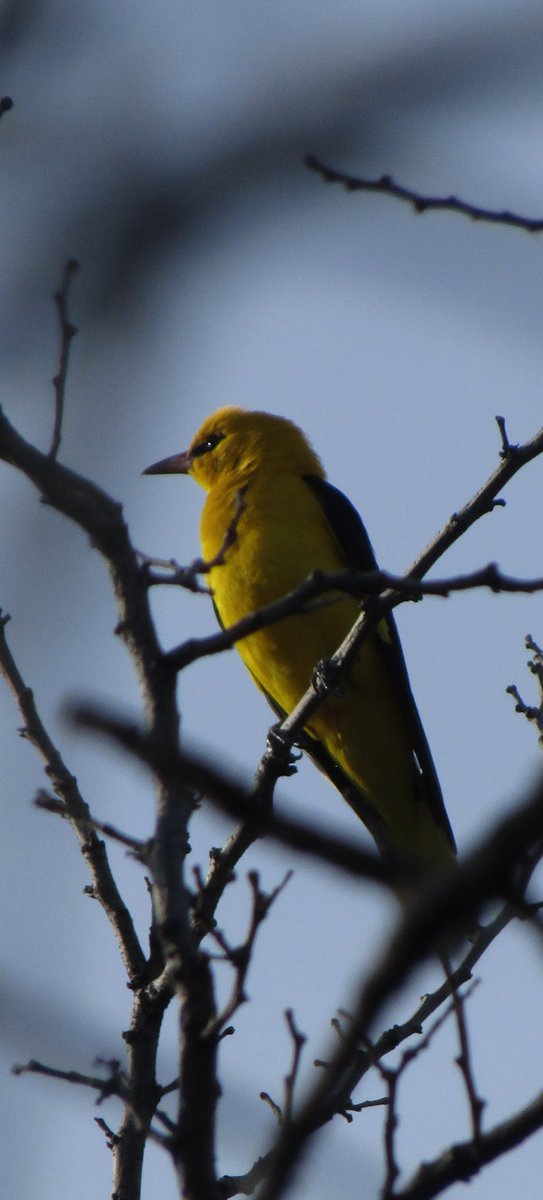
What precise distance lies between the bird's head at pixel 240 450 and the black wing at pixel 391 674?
0.52m

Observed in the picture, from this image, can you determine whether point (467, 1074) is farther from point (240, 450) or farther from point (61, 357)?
point (240, 450)

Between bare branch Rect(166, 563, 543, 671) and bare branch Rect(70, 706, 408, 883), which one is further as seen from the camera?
bare branch Rect(166, 563, 543, 671)

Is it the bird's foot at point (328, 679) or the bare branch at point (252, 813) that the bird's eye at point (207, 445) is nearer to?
the bird's foot at point (328, 679)

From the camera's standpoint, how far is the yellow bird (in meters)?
6.80


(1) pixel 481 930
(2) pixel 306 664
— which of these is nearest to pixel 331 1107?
(1) pixel 481 930

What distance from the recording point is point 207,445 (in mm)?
8578

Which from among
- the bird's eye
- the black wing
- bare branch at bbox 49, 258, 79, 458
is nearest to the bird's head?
the bird's eye

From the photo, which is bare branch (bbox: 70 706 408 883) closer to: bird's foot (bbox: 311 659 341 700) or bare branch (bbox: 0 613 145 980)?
bare branch (bbox: 0 613 145 980)

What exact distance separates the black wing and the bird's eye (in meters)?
1.24

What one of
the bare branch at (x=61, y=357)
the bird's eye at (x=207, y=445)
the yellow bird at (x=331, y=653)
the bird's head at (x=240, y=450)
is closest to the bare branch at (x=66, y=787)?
the bare branch at (x=61, y=357)

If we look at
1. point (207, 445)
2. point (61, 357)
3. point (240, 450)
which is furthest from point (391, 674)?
point (61, 357)

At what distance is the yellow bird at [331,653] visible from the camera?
680 cm

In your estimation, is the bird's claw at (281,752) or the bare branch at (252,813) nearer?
the bare branch at (252,813)

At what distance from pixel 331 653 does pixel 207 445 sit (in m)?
2.28
